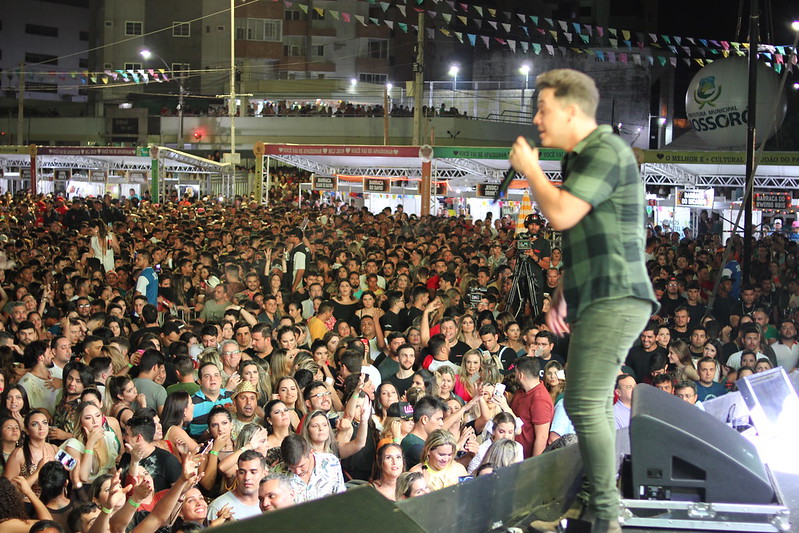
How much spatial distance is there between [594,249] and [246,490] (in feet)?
8.88

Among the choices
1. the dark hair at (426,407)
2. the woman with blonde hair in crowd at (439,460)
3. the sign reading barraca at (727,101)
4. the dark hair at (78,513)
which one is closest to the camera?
the dark hair at (78,513)

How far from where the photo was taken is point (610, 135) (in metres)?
2.96

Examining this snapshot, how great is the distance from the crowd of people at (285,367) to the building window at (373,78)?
39.3 metres

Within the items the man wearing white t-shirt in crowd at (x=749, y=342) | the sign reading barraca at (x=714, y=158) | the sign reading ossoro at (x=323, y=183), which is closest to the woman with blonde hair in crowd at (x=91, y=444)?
the man wearing white t-shirt in crowd at (x=749, y=342)

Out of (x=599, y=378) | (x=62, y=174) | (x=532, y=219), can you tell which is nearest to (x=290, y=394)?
(x=599, y=378)

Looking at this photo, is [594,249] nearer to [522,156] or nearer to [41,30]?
[522,156]

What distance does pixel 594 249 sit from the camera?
2.93 meters

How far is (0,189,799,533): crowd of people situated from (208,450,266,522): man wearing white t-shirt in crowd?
0.01m

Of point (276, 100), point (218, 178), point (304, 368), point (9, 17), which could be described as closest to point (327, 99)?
point (276, 100)

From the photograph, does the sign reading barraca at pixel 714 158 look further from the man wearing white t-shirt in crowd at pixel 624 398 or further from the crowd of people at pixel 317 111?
the crowd of people at pixel 317 111

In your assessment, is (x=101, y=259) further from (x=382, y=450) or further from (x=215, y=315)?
(x=382, y=450)

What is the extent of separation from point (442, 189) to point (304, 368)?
2149cm

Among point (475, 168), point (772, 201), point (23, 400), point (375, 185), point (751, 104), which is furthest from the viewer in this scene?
point (375, 185)

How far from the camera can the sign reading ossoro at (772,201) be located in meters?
21.0
